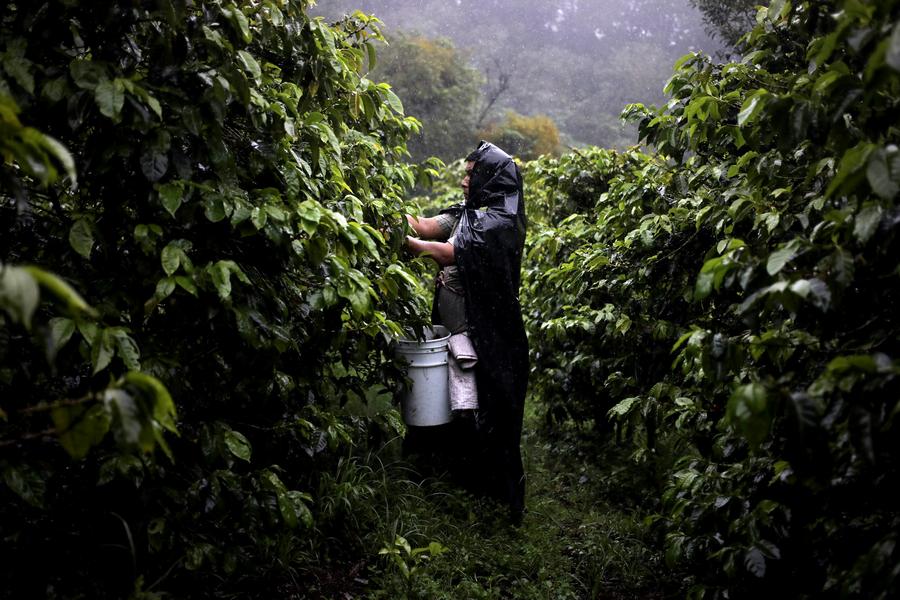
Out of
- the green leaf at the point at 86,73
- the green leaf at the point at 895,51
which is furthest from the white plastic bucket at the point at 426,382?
the green leaf at the point at 895,51

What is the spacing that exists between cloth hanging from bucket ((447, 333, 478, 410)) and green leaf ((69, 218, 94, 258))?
1.96 m

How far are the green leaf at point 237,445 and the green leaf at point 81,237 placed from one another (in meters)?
0.73

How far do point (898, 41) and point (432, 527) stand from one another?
109 inches

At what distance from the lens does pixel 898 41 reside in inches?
43.3

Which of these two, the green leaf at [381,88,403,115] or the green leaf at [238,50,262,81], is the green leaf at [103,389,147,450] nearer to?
the green leaf at [238,50,262,81]

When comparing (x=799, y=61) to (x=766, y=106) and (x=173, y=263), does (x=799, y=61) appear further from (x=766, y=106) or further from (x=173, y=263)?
(x=173, y=263)

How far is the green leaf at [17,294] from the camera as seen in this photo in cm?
96

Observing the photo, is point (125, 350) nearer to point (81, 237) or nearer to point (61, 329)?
point (61, 329)

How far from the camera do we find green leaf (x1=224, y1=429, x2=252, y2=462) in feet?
6.81

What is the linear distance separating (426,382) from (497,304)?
0.59 m

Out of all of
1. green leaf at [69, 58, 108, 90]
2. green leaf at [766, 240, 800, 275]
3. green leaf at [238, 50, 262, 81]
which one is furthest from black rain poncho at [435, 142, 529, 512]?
green leaf at [69, 58, 108, 90]

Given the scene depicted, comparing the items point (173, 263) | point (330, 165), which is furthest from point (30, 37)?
point (330, 165)

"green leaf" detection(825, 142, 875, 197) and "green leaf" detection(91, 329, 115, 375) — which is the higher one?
"green leaf" detection(825, 142, 875, 197)

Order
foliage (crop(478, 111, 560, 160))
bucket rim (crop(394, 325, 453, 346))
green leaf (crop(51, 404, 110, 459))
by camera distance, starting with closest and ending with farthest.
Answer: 1. green leaf (crop(51, 404, 110, 459))
2. bucket rim (crop(394, 325, 453, 346))
3. foliage (crop(478, 111, 560, 160))
